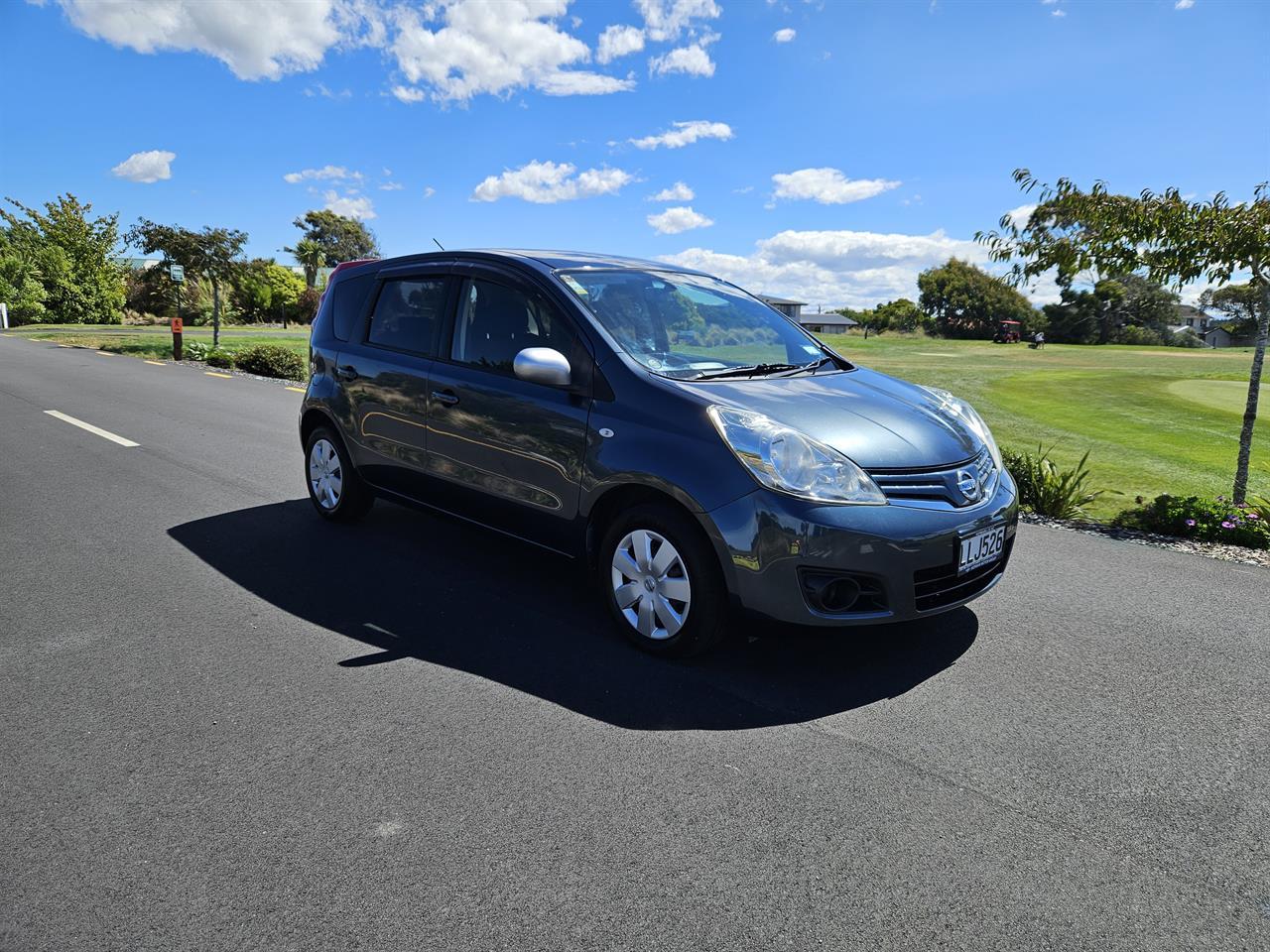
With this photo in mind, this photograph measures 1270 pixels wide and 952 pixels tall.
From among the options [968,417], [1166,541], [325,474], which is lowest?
[1166,541]

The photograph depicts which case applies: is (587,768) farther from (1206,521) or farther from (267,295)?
(267,295)

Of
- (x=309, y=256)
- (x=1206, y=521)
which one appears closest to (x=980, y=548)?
(x=1206, y=521)

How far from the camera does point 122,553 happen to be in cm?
536

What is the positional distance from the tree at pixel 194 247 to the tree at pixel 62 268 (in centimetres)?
3350

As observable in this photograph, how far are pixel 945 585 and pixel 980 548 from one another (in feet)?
0.90

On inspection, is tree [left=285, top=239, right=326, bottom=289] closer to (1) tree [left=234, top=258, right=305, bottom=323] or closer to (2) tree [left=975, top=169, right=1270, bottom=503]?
(1) tree [left=234, top=258, right=305, bottom=323]

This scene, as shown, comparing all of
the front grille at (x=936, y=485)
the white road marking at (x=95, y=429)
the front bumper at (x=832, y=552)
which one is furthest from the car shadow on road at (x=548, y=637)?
the white road marking at (x=95, y=429)

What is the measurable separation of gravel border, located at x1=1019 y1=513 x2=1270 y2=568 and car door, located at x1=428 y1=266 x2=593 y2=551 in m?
4.49

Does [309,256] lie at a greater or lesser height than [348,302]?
greater

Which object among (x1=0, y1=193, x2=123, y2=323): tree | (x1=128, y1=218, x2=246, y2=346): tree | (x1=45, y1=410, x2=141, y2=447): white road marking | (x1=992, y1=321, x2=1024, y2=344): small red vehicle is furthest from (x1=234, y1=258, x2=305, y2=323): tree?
(x1=992, y1=321, x2=1024, y2=344): small red vehicle

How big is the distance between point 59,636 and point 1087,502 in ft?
24.9

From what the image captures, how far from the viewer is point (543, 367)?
12.8ft

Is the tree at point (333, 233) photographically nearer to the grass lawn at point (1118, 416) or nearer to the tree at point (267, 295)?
the tree at point (267, 295)

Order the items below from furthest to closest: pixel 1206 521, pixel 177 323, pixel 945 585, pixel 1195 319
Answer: pixel 1195 319 < pixel 177 323 < pixel 1206 521 < pixel 945 585
